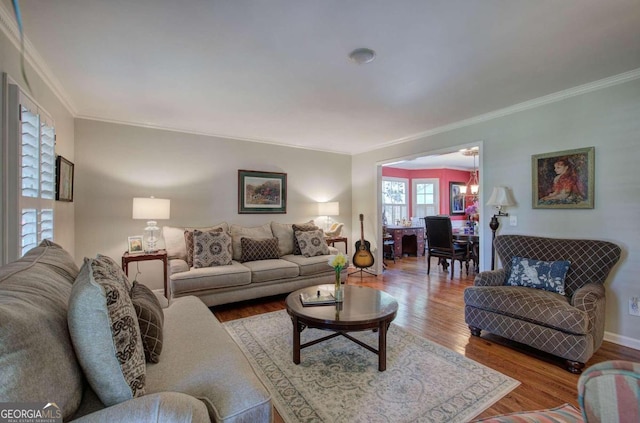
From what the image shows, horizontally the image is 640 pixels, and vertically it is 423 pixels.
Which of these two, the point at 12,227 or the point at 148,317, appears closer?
the point at 148,317

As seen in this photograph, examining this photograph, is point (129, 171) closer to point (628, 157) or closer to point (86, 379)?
point (86, 379)

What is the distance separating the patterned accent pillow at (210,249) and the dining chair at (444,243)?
11.7ft

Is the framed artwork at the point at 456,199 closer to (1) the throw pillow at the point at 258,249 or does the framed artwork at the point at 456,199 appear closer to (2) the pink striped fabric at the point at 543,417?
(1) the throw pillow at the point at 258,249

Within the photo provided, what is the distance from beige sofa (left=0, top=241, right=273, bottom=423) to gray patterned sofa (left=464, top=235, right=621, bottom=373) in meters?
2.29

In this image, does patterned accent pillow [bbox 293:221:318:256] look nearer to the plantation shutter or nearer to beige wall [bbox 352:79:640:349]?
beige wall [bbox 352:79:640:349]

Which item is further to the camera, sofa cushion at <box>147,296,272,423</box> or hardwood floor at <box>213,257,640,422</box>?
hardwood floor at <box>213,257,640,422</box>

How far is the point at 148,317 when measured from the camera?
1.47 meters

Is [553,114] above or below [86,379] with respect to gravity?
above

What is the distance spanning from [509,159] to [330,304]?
2778 millimetres

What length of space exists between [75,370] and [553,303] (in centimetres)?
303

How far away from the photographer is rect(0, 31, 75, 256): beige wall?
1985 mm

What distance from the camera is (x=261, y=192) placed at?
4879 millimetres

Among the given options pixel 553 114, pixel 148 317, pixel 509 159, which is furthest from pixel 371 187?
pixel 148 317

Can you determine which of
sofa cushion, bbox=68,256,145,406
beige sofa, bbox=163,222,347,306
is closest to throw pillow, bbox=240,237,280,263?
beige sofa, bbox=163,222,347,306
